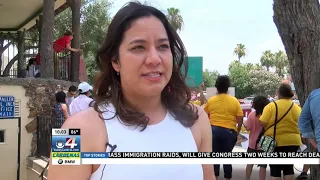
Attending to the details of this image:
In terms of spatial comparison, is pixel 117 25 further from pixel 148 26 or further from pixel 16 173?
pixel 16 173

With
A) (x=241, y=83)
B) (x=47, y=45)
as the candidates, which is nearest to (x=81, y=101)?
(x=47, y=45)

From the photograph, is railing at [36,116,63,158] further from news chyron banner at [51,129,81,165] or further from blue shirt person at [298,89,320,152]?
news chyron banner at [51,129,81,165]

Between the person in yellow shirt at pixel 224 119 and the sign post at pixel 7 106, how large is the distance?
4.43 meters

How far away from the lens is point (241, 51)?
79562 mm

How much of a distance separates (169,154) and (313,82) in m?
3.06

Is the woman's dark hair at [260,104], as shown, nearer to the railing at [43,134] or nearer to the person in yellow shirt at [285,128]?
the person in yellow shirt at [285,128]

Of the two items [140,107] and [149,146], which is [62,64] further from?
[149,146]

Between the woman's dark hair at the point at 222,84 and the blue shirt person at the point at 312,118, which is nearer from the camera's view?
the blue shirt person at the point at 312,118

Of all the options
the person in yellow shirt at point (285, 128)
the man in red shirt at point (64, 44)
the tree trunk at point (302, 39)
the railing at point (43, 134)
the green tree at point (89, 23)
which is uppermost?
the green tree at point (89, 23)

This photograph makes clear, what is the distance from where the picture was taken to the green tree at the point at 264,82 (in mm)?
59969

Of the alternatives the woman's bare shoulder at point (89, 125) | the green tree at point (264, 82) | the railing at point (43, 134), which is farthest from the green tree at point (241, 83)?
the woman's bare shoulder at point (89, 125)

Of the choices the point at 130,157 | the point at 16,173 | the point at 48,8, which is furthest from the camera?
the point at 48,8

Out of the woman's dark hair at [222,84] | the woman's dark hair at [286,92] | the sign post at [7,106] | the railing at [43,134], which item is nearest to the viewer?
the woman's dark hair at [286,92]

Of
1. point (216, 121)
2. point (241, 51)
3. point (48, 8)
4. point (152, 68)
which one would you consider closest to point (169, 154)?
point (152, 68)
